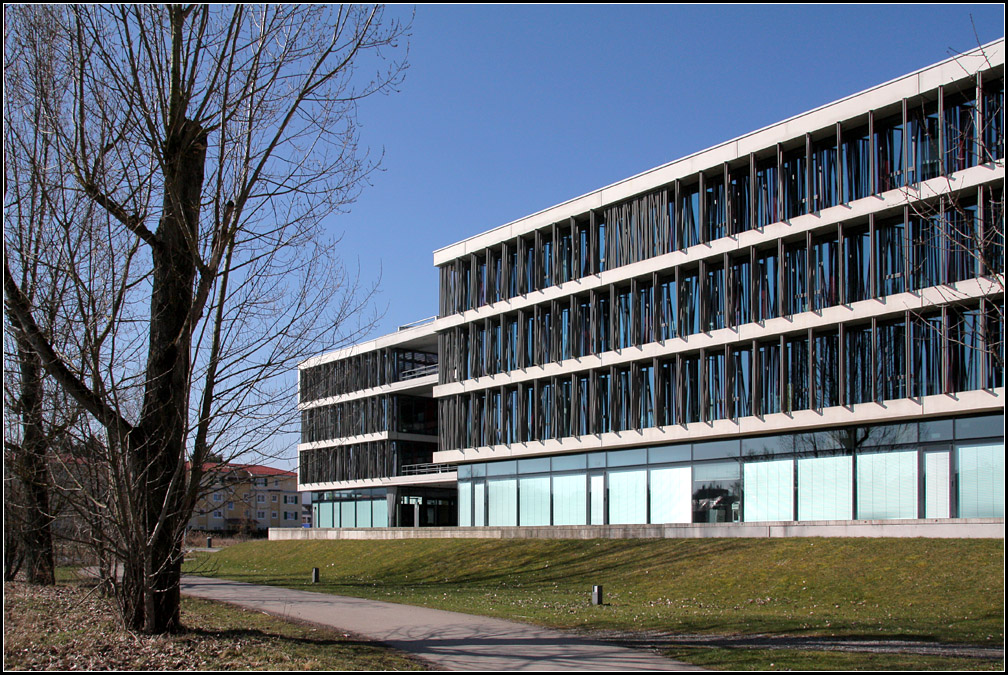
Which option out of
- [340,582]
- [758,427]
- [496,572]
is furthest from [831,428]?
[340,582]

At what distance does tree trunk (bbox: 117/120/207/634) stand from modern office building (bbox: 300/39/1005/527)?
18.2m

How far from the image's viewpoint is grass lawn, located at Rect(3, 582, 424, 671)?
38.4ft

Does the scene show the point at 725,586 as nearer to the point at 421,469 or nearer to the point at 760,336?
the point at 760,336

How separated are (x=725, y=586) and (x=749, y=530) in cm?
826

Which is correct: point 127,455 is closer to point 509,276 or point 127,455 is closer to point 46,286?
point 46,286

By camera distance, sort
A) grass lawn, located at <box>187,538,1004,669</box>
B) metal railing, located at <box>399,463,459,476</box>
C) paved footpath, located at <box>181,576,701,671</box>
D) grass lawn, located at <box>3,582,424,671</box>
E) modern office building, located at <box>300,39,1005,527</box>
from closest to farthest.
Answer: grass lawn, located at <box>3,582,424,671</box> < paved footpath, located at <box>181,576,701,671</box> < grass lawn, located at <box>187,538,1004,669</box> < modern office building, located at <box>300,39,1005,527</box> < metal railing, located at <box>399,463,459,476</box>

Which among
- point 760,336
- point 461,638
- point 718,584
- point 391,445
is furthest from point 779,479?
point 391,445

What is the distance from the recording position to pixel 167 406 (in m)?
13.3

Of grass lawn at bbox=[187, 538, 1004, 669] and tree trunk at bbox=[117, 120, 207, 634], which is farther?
grass lawn at bbox=[187, 538, 1004, 669]

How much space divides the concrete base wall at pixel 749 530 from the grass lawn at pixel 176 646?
20.1m

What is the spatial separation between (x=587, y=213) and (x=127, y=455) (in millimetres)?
32574

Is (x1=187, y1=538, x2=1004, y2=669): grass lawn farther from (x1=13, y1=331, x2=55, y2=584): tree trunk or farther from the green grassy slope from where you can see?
(x1=13, y1=331, x2=55, y2=584): tree trunk

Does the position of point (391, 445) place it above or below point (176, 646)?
above

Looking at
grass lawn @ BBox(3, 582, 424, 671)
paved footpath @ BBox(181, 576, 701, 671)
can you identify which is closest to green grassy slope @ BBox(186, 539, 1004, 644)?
paved footpath @ BBox(181, 576, 701, 671)
